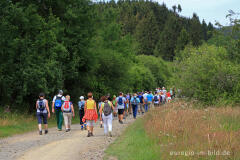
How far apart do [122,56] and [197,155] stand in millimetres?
36203

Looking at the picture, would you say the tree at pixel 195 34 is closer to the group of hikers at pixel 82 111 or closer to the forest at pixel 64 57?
the forest at pixel 64 57

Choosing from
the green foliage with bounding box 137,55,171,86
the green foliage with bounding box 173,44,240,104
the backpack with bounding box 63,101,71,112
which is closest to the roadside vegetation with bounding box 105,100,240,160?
the backpack with bounding box 63,101,71,112

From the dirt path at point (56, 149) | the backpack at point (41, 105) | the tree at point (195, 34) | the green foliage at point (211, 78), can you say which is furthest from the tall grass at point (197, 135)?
the tree at point (195, 34)

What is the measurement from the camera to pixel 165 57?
126m

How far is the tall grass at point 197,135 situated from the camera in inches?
341

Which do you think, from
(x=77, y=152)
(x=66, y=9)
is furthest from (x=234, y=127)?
(x=66, y=9)

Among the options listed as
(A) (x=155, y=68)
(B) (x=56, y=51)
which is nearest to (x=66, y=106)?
(B) (x=56, y=51)

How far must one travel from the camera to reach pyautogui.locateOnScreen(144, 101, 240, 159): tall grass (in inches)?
341

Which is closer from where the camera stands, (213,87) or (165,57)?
(213,87)

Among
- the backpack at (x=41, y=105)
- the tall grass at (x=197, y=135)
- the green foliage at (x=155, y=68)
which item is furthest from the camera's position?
the green foliage at (x=155, y=68)

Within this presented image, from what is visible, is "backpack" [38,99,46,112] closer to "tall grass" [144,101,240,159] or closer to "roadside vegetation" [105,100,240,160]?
"roadside vegetation" [105,100,240,160]

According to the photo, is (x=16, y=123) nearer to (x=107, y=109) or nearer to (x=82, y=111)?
(x=82, y=111)

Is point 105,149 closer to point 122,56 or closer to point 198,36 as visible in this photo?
point 122,56

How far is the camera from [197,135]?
1064 cm
